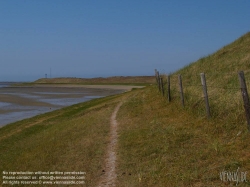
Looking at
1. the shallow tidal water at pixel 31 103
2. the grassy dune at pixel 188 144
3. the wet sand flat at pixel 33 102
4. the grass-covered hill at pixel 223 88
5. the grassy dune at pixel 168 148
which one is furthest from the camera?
the wet sand flat at pixel 33 102

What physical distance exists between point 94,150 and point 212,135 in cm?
402

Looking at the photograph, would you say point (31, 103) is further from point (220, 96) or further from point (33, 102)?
point (220, 96)

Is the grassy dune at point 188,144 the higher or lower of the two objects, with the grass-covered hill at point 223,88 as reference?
lower

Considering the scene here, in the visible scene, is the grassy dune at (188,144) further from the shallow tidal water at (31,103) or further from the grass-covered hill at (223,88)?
the shallow tidal water at (31,103)

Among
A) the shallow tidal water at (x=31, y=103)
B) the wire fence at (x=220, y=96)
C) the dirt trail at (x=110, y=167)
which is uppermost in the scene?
the wire fence at (x=220, y=96)

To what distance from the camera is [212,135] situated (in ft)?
32.0

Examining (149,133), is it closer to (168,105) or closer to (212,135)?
(212,135)

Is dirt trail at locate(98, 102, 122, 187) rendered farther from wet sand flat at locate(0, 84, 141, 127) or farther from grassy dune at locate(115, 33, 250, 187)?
wet sand flat at locate(0, 84, 141, 127)

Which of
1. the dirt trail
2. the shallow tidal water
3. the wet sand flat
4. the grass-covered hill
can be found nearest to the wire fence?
the grass-covered hill

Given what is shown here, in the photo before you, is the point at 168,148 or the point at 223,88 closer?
the point at 168,148

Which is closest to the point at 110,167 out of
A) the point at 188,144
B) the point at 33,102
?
the point at 188,144

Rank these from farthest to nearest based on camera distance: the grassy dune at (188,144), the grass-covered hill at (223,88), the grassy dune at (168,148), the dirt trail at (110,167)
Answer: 1. the grass-covered hill at (223,88)
2. the dirt trail at (110,167)
3. the grassy dune at (168,148)
4. the grassy dune at (188,144)

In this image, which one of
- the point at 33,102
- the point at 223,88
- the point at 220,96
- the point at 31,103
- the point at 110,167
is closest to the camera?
the point at 110,167

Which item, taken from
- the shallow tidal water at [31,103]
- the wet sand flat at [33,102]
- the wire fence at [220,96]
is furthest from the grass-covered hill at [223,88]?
the wet sand flat at [33,102]
